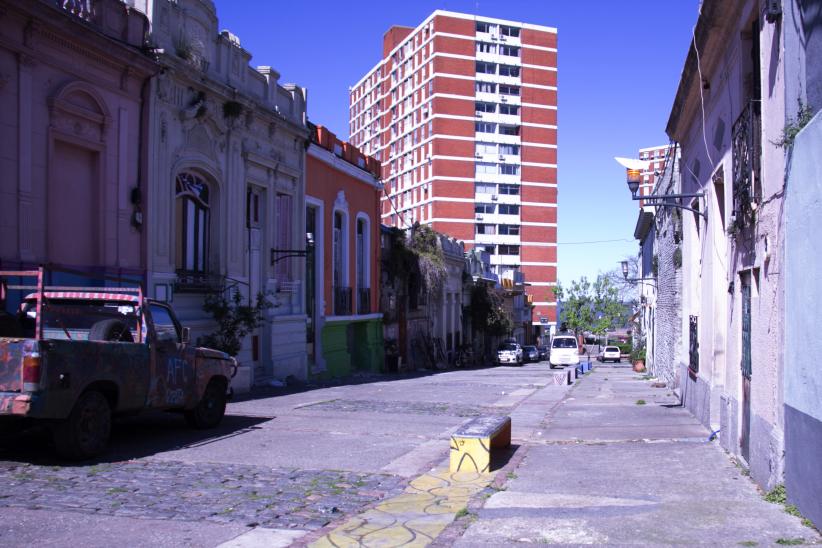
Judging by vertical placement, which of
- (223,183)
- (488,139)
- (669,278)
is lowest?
(669,278)

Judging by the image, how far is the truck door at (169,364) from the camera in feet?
33.1

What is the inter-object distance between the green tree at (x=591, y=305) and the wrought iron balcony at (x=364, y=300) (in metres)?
51.7

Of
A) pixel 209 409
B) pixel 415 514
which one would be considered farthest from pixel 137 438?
pixel 415 514

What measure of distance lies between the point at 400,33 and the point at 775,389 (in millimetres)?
88328

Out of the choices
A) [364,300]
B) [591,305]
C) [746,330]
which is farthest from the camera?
[591,305]

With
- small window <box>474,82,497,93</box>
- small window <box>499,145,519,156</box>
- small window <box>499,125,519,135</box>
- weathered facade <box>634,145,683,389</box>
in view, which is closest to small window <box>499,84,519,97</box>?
small window <box>474,82,497,93</box>

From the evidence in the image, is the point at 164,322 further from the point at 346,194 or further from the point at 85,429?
the point at 346,194

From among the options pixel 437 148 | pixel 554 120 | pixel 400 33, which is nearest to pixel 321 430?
pixel 437 148

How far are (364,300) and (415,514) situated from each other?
75.8 ft

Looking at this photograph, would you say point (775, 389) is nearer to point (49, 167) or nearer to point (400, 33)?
point (49, 167)

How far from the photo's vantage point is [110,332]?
963cm

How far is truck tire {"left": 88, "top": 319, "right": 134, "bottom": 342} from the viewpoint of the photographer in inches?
371

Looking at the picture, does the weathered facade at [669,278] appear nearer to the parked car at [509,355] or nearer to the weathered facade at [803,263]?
the weathered facade at [803,263]

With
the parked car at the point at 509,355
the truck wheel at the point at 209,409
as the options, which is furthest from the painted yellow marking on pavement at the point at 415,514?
the parked car at the point at 509,355
